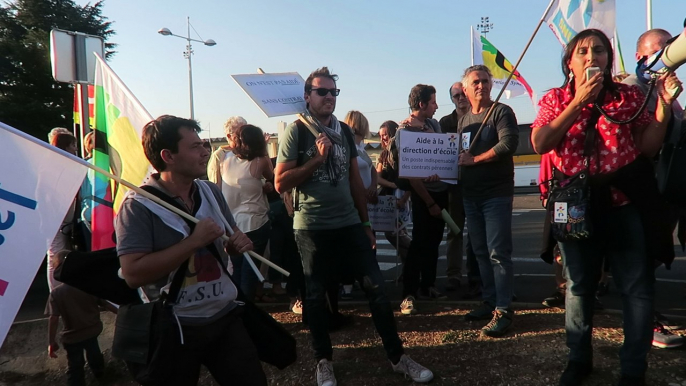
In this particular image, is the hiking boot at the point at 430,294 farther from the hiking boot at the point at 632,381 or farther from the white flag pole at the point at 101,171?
the white flag pole at the point at 101,171

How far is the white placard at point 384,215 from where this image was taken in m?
6.02

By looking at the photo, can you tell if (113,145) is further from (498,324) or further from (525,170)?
(525,170)

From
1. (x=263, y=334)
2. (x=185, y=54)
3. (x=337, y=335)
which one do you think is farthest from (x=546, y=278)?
(x=185, y=54)

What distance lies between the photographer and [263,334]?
8.77ft

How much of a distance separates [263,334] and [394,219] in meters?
3.50

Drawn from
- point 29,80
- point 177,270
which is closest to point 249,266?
point 177,270

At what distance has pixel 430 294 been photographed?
540 centimetres

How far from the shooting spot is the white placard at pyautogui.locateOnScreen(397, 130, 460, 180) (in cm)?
472

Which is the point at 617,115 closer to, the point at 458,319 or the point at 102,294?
the point at 458,319

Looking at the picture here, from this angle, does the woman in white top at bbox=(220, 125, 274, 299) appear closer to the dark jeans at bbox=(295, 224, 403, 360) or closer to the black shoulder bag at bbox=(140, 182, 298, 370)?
the dark jeans at bbox=(295, 224, 403, 360)

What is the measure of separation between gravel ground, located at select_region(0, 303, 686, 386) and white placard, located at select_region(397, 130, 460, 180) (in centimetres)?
131

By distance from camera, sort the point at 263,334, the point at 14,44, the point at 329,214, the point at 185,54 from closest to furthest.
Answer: the point at 263,334 → the point at 329,214 → the point at 14,44 → the point at 185,54

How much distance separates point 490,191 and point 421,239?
1.29m

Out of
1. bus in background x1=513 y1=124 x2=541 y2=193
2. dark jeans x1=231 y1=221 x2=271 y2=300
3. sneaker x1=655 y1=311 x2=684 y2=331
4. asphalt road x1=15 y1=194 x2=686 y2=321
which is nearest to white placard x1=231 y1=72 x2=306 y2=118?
dark jeans x1=231 y1=221 x2=271 y2=300
